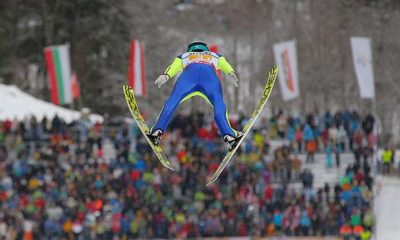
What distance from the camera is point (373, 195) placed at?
26359 mm

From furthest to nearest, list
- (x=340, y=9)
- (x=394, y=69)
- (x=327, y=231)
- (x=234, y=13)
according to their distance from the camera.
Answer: (x=234, y=13) < (x=340, y=9) < (x=394, y=69) < (x=327, y=231)

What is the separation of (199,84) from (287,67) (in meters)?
15.5

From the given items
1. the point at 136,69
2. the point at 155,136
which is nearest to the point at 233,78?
the point at 155,136

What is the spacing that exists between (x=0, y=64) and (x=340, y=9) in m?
13.5

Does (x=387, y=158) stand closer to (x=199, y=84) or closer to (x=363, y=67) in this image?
(x=363, y=67)

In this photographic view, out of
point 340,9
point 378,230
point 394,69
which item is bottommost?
point 378,230

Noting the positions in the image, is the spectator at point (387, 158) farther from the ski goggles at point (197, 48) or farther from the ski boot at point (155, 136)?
the ski goggles at point (197, 48)

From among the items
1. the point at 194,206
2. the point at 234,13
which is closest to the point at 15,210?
the point at 194,206

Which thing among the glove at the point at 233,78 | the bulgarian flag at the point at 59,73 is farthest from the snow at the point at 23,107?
the glove at the point at 233,78

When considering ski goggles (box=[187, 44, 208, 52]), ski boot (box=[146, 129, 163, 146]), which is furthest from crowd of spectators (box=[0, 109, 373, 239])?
ski goggles (box=[187, 44, 208, 52])

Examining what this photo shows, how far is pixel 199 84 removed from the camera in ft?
51.0

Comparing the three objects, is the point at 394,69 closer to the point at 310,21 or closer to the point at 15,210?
the point at 310,21

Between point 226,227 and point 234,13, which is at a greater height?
point 234,13

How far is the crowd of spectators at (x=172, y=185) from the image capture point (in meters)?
25.5
